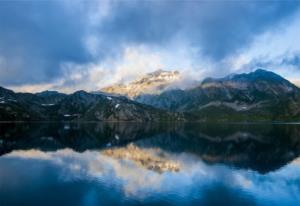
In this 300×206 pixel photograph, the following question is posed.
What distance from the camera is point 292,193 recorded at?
75062 mm

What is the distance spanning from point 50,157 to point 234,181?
2483 inches

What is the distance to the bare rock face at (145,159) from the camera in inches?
4131

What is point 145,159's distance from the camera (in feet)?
409

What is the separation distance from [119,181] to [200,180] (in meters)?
19.0

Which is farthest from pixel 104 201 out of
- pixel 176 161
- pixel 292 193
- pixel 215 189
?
pixel 176 161

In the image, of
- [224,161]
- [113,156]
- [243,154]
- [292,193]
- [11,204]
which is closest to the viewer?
[11,204]

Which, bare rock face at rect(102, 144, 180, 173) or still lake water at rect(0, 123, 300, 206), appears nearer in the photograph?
still lake water at rect(0, 123, 300, 206)

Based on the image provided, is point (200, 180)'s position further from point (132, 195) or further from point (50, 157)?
point (50, 157)

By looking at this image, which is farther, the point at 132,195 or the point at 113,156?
the point at 113,156

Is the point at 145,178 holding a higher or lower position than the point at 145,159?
lower

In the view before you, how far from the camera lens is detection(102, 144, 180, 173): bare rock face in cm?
10494

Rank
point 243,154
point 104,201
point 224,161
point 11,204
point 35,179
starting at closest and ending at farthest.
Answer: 1. point 11,204
2. point 104,201
3. point 35,179
4. point 224,161
5. point 243,154

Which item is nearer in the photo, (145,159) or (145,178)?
(145,178)

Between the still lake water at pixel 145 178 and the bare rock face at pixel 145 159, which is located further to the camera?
the bare rock face at pixel 145 159
